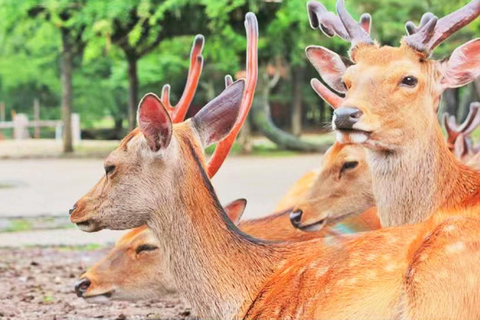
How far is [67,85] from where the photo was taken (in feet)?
82.0

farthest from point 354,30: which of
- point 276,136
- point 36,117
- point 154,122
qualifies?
point 36,117

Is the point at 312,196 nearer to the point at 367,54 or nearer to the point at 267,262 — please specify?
the point at 367,54

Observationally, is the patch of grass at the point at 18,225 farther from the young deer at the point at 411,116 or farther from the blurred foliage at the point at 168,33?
the blurred foliage at the point at 168,33

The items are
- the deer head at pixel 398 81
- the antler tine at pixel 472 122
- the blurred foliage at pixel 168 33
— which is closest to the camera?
the deer head at pixel 398 81

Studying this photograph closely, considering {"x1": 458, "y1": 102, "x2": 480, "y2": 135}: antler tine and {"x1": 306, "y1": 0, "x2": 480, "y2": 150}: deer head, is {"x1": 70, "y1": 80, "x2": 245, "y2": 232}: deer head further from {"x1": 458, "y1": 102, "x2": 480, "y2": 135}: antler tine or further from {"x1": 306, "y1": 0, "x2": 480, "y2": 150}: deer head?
{"x1": 458, "y1": 102, "x2": 480, "y2": 135}: antler tine

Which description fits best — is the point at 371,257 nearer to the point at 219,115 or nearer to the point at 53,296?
the point at 219,115

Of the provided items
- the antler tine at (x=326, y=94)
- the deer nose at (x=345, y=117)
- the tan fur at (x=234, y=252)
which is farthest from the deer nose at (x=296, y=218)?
the tan fur at (x=234, y=252)

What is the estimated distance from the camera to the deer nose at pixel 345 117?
448cm

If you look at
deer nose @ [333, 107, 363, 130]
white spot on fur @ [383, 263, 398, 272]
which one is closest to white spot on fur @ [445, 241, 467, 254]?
white spot on fur @ [383, 263, 398, 272]

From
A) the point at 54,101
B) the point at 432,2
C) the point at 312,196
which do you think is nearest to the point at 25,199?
the point at 312,196

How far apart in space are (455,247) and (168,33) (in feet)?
63.7

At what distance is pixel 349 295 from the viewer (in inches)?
146

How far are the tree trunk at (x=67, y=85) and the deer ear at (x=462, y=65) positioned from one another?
18800mm

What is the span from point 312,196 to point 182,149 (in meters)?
2.14
